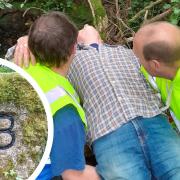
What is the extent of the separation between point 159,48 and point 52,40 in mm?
480

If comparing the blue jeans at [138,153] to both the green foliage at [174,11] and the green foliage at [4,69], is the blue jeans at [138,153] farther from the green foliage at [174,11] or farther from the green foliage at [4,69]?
the green foliage at [174,11]

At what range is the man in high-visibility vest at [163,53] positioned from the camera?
2.28 meters

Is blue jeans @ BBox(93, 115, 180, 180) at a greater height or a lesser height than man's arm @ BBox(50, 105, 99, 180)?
lesser

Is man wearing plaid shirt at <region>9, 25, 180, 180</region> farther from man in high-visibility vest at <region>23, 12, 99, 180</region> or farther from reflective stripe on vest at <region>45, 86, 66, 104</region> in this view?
reflective stripe on vest at <region>45, 86, 66, 104</region>

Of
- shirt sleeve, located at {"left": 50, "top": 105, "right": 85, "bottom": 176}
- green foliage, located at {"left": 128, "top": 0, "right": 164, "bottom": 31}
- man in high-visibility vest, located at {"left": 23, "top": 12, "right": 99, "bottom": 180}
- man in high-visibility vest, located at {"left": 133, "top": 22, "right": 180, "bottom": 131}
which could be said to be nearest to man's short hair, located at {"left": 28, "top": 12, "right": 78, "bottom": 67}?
man in high-visibility vest, located at {"left": 23, "top": 12, "right": 99, "bottom": 180}

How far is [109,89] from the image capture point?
248cm

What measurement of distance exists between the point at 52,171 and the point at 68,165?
0.08 meters

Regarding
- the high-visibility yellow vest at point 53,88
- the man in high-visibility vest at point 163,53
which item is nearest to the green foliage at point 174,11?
the man in high-visibility vest at point 163,53

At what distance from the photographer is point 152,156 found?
2.37 meters

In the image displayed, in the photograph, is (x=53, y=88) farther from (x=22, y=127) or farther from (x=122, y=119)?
(x=122, y=119)

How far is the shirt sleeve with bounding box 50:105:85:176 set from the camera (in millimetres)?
2168

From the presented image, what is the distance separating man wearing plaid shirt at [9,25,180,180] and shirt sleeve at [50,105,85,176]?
21cm

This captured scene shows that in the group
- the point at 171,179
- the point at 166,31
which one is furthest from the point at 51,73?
the point at 171,179

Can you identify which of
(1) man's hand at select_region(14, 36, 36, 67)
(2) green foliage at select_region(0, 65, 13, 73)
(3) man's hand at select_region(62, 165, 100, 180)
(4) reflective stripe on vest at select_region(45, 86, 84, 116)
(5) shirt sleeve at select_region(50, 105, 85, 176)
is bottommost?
(3) man's hand at select_region(62, 165, 100, 180)
